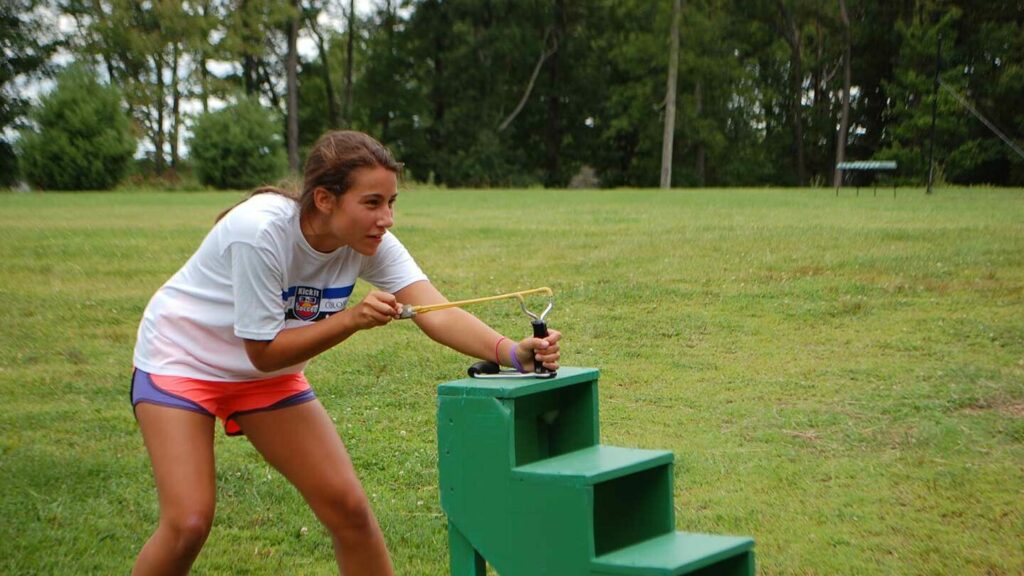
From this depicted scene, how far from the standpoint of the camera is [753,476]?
623 cm

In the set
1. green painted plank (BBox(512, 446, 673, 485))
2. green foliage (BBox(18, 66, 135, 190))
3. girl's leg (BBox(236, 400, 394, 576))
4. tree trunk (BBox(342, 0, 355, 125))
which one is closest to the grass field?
girl's leg (BBox(236, 400, 394, 576))

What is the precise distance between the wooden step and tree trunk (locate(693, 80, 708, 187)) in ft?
161

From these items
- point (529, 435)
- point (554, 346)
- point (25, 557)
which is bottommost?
point (25, 557)

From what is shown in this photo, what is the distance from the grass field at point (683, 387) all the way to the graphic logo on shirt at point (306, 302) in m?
1.65

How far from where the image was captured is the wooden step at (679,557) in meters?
3.26

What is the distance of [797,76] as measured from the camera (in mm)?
50938

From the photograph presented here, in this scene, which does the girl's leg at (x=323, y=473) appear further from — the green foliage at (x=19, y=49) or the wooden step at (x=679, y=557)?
the green foliage at (x=19, y=49)

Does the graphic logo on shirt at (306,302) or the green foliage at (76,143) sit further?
the green foliage at (76,143)

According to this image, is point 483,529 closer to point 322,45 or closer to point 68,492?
point 68,492

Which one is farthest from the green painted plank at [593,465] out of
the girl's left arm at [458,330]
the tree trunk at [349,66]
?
the tree trunk at [349,66]

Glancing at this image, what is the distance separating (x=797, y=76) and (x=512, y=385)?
49.9 meters

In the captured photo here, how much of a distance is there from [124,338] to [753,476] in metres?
5.90

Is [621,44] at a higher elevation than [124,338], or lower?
higher

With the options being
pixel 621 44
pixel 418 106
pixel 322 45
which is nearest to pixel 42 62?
pixel 322 45
